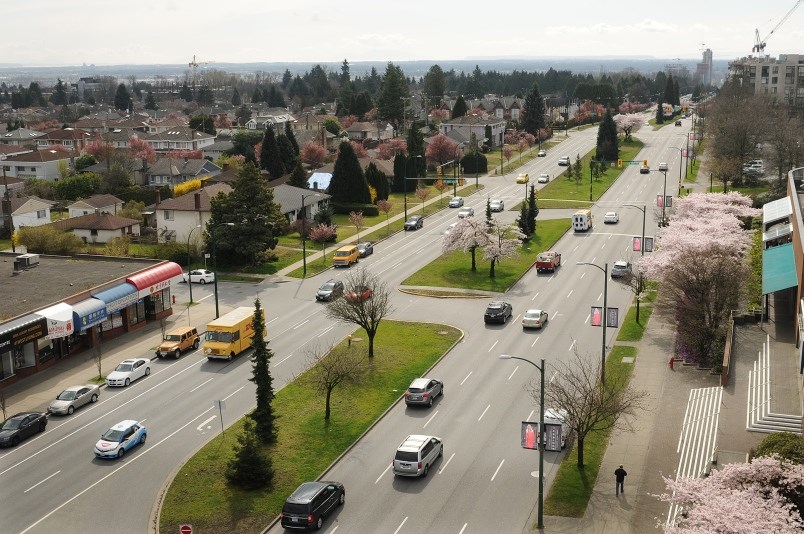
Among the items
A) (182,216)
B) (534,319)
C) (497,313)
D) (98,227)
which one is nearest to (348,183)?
(182,216)

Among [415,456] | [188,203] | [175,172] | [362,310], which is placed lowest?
[415,456]

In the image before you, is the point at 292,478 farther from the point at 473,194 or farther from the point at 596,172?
the point at 596,172

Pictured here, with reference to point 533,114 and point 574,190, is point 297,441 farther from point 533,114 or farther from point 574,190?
point 533,114

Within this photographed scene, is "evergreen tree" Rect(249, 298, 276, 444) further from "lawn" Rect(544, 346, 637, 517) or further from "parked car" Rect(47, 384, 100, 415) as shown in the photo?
"lawn" Rect(544, 346, 637, 517)

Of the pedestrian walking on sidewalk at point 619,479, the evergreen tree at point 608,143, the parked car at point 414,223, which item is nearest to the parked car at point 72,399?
the pedestrian walking on sidewalk at point 619,479

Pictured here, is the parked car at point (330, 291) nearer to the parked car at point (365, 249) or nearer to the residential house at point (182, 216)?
the parked car at point (365, 249)

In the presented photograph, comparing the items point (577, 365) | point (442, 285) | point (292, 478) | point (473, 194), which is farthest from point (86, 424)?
point (473, 194)
